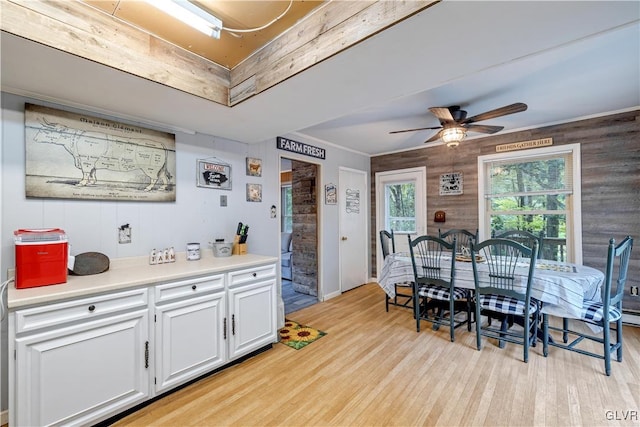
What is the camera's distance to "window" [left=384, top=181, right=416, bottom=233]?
4.77 meters

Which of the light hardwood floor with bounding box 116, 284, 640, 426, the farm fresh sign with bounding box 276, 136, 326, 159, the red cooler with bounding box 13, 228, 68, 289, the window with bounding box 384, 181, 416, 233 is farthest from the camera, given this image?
the window with bounding box 384, 181, 416, 233

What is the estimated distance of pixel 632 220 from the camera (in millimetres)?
3055

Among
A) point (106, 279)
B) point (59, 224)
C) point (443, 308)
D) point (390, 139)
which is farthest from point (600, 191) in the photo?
point (59, 224)

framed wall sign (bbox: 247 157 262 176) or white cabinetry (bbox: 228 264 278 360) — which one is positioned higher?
framed wall sign (bbox: 247 157 262 176)

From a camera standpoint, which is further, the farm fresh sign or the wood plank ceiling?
the farm fresh sign

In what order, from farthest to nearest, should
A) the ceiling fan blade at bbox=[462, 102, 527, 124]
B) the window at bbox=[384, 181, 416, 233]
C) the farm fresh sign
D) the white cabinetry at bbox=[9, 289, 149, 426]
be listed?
the window at bbox=[384, 181, 416, 233] → the farm fresh sign → the ceiling fan blade at bbox=[462, 102, 527, 124] → the white cabinetry at bbox=[9, 289, 149, 426]

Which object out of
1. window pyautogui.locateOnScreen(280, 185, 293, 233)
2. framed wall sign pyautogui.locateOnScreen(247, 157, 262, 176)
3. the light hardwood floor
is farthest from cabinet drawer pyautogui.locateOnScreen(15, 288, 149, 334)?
window pyautogui.locateOnScreen(280, 185, 293, 233)

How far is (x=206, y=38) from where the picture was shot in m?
1.75

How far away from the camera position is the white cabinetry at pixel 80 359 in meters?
1.42

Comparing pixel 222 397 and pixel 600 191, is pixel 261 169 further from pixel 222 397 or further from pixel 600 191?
pixel 600 191

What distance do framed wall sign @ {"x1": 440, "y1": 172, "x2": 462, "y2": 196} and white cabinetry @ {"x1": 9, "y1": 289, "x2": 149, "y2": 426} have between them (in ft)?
13.5

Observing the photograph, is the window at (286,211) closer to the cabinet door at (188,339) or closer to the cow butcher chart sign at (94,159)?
the cow butcher chart sign at (94,159)

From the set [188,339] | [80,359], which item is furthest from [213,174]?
[80,359]

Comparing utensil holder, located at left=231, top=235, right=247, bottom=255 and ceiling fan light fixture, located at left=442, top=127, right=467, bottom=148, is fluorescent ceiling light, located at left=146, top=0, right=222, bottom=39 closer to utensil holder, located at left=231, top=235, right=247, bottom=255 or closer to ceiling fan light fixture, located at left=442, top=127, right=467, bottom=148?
utensil holder, located at left=231, top=235, right=247, bottom=255
